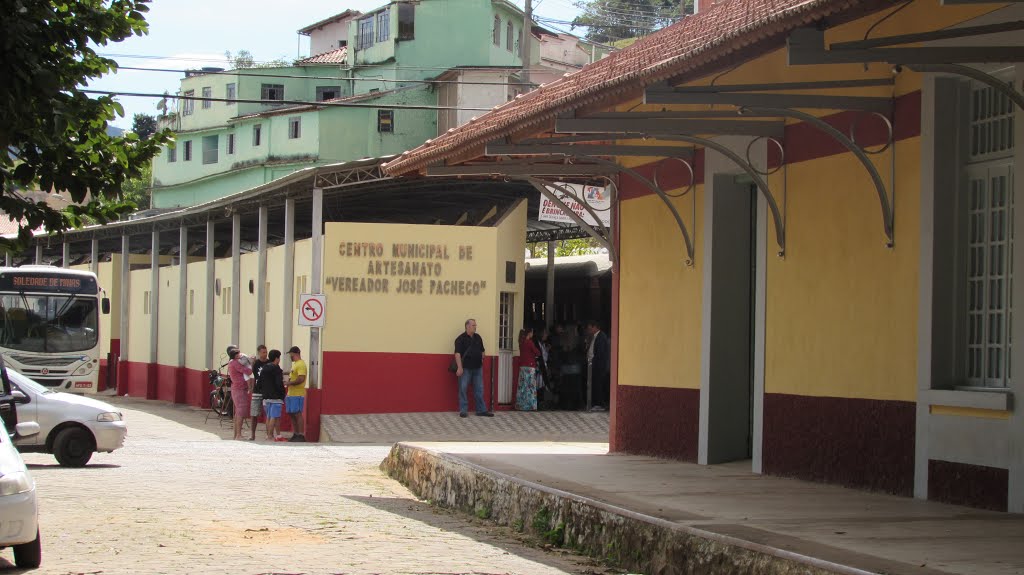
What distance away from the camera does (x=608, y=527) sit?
10164 mm

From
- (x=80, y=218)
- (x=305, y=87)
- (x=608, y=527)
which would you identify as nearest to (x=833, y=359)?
(x=608, y=527)

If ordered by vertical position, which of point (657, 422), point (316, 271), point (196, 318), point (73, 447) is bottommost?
point (73, 447)

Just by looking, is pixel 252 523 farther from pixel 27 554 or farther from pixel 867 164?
pixel 867 164

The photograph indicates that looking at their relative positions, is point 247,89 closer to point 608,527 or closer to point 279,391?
point 279,391

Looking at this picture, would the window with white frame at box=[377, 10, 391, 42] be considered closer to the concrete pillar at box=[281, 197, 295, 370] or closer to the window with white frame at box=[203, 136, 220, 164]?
the window with white frame at box=[203, 136, 220, 164]

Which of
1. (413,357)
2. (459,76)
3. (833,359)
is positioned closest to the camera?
(833,359)

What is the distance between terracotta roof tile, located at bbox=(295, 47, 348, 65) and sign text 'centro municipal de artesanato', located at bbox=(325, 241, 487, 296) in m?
40.8

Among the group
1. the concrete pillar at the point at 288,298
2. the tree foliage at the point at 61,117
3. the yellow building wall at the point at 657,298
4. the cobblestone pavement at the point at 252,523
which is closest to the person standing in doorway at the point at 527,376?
the concrete pillar at the point at 288,298

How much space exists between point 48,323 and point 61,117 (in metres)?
26.1

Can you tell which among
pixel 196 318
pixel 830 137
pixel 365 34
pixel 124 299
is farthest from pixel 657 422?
pixel 365 34

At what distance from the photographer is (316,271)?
26.4m

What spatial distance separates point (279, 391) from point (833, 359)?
14.6m

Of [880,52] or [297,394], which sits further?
[297,394]

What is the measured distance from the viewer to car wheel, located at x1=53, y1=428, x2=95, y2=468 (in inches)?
727
